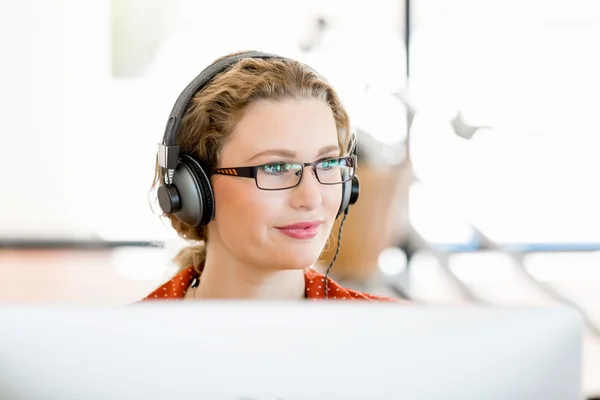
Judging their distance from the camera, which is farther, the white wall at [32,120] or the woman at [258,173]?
the white wall at [32,120]

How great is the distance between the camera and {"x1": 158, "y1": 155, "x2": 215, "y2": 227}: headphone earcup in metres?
1.44

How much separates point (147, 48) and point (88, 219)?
110cm

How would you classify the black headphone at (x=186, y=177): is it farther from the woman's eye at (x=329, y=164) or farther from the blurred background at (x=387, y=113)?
the blurred background at (x=387, y=113)

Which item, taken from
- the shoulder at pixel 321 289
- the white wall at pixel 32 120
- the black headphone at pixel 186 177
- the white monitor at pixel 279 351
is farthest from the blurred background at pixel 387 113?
the white monitor at pixel 279 351

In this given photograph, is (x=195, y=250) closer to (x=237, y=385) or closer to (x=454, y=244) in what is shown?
(x=237, y=385)

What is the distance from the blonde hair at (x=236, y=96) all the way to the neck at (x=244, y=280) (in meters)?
0.18

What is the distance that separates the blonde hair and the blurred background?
3.04 meters

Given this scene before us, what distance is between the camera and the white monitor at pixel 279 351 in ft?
2.32

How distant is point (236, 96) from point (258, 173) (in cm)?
16

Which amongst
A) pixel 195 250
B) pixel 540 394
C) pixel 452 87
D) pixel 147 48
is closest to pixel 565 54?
pixel 452 87

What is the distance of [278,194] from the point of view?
1.39 meters

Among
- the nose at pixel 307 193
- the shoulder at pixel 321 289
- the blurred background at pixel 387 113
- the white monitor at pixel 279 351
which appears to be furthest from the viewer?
the blurred background at pixel 387 113

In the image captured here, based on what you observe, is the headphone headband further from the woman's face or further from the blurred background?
the blurred background

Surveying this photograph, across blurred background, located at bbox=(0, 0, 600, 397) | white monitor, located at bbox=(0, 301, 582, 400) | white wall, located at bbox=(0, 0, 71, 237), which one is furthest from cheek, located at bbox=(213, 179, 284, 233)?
white wall, located at bbox=(0, 0, 71, 237)
